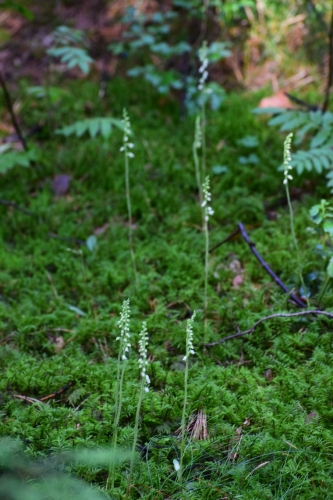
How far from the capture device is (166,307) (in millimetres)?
2807

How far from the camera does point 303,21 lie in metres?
4.85

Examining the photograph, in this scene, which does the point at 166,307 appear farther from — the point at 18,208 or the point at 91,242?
the point at 18,208

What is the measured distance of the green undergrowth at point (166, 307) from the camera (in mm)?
1842

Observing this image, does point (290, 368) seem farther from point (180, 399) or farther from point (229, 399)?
point (180, 399)

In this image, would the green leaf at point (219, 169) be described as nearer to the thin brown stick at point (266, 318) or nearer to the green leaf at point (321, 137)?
the green leaf at point (321, 137)

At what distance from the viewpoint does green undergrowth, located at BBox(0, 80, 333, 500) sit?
1842 millimetres

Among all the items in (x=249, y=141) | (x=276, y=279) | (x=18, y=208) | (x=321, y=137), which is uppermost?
(x=321, y=137)

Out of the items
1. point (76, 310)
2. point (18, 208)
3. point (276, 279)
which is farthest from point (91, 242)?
point (276, 279)

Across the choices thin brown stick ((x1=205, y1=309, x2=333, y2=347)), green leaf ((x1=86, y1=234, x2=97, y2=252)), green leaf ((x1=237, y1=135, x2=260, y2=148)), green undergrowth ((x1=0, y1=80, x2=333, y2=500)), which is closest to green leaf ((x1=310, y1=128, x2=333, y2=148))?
green undergrowth ((x1=0, y1=80, x2=333, y2=500))

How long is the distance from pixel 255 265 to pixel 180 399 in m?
1.26

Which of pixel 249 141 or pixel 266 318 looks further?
pixel 249 141

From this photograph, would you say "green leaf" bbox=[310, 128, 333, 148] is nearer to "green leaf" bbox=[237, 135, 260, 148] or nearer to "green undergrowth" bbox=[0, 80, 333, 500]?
"green undergrowth" bbox=[0, 80, 333, 500]

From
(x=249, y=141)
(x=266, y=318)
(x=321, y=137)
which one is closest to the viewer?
(x=266, y=318)

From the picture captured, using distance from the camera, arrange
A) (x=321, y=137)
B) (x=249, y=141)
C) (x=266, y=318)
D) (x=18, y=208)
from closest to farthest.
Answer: (x=266, y=318), (x=321, y=137), (x=18, y=208), (x=249, y=141)
